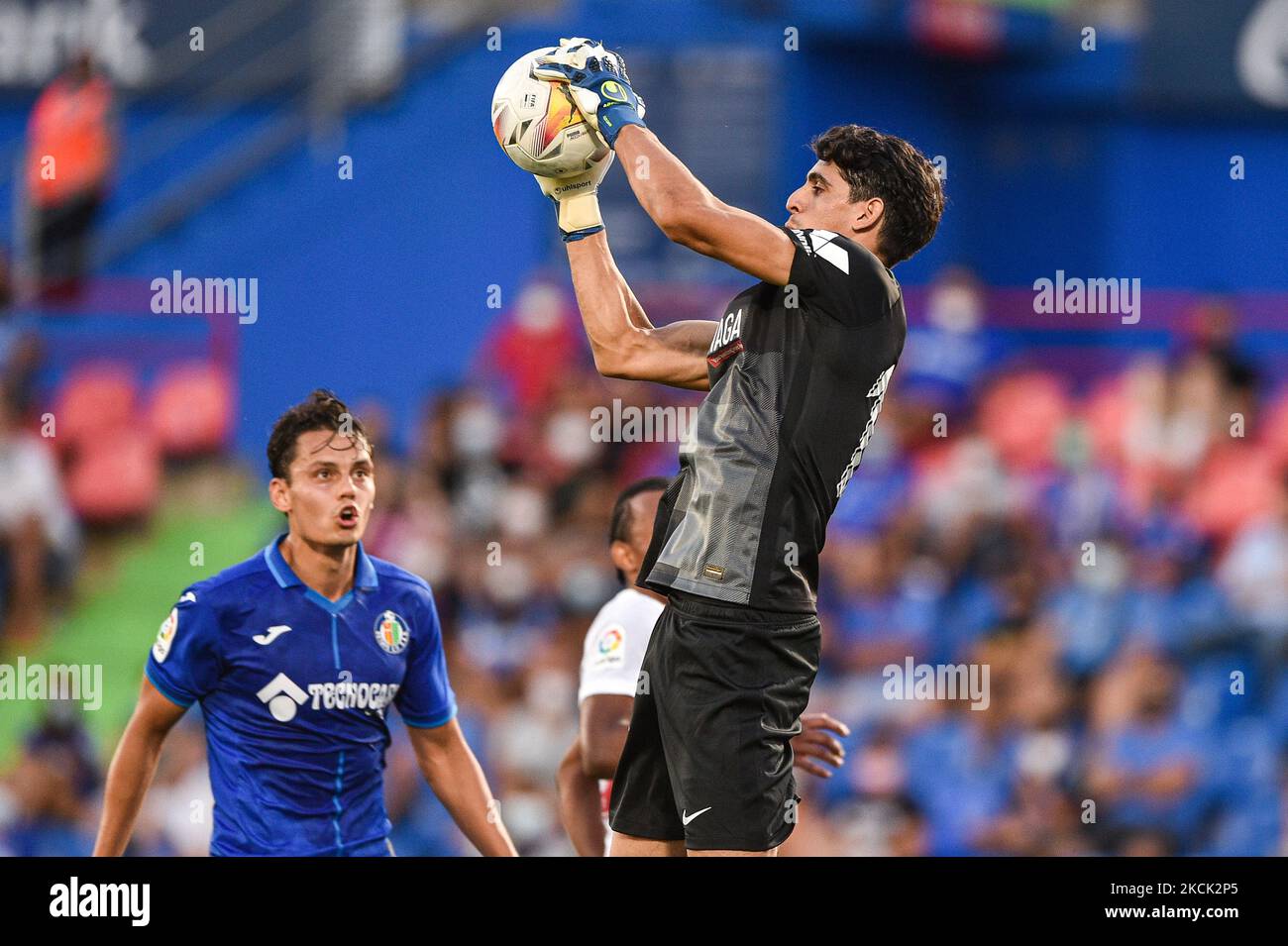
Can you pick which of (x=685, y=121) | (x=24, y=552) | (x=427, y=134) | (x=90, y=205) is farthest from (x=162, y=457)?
(x=685, y=121)

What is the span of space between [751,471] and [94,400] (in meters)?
7.28

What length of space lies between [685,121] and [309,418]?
700cm

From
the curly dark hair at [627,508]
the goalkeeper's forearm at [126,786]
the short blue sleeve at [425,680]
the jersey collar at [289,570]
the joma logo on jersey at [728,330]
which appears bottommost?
the goalkeeper's forearm at [126,786]

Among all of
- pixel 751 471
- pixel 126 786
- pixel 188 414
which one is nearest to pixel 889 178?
pixel 751 471

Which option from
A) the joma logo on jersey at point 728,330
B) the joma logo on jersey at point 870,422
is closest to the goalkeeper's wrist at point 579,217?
the joma logo on jersey at point 728,330

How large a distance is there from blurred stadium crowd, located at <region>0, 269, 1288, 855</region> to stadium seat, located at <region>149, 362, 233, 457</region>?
0.70 metres

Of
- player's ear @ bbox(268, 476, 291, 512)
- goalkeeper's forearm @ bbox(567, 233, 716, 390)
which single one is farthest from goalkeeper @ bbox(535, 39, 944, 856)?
player's ear @ bbox(268, 476, 291, 512)

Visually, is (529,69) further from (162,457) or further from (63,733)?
(162,457)

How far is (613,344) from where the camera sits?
13.6 feet

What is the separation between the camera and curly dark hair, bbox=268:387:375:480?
4773mm

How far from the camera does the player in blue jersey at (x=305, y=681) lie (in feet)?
15.0

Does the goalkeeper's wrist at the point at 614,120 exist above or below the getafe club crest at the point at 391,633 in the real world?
above

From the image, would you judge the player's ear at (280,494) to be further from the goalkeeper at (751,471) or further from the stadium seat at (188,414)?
the stadium seat at (188,414)

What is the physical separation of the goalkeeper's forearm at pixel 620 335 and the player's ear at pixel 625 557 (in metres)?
1.06
